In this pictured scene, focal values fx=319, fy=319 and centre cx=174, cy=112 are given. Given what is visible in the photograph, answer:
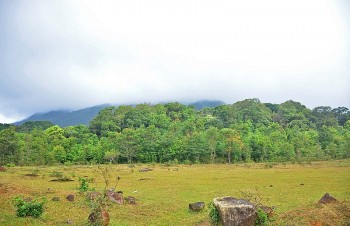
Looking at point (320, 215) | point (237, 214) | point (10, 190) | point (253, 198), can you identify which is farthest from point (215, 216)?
point (10, 190)

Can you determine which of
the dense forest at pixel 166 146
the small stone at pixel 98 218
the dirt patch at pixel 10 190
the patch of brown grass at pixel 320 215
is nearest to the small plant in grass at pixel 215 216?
the patch of brown grass at pixel 320 215

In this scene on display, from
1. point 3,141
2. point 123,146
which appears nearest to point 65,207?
point 3,141

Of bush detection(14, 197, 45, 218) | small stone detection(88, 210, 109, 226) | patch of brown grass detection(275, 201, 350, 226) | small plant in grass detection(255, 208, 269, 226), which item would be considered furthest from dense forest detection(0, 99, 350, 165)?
small plant in grass detection(255, 208, 269, 226)

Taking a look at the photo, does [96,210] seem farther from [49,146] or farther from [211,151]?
[49,146]

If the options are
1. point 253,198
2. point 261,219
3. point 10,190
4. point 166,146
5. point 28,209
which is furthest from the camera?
point 166,146

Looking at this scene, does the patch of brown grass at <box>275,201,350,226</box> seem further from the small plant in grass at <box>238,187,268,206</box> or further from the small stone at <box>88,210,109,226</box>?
the small stone at <box>88,210,109,226</box>

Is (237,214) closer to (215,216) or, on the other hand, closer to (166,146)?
(215,216)

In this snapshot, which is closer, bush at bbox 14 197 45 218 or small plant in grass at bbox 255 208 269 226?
small plant in grass at bbox 255 208 269 226

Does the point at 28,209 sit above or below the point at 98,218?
above

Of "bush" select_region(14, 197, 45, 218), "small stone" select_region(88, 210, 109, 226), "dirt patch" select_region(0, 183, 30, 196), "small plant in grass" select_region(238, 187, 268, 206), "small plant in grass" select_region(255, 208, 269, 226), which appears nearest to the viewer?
"small plant in grass" select_region(255, 208, 269, 226)

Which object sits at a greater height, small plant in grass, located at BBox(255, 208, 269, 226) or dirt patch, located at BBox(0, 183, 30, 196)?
dirt patch, located at BBox(0, 183, 30, 196)

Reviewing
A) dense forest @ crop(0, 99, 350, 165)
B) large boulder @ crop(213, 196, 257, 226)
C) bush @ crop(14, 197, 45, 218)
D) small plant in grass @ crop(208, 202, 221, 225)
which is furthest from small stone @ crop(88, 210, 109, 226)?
dense forest @ crop(0, 99, 350, 165)

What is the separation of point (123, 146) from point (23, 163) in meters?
28.0

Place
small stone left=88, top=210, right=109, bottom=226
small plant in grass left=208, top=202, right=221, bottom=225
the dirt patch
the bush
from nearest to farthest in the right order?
1. small stone left=88, top=210, right=109, bottom=226
2. small plant in grass left=208, top=202, right=221, bottom=225
3. the bush
4. the dirt patch
